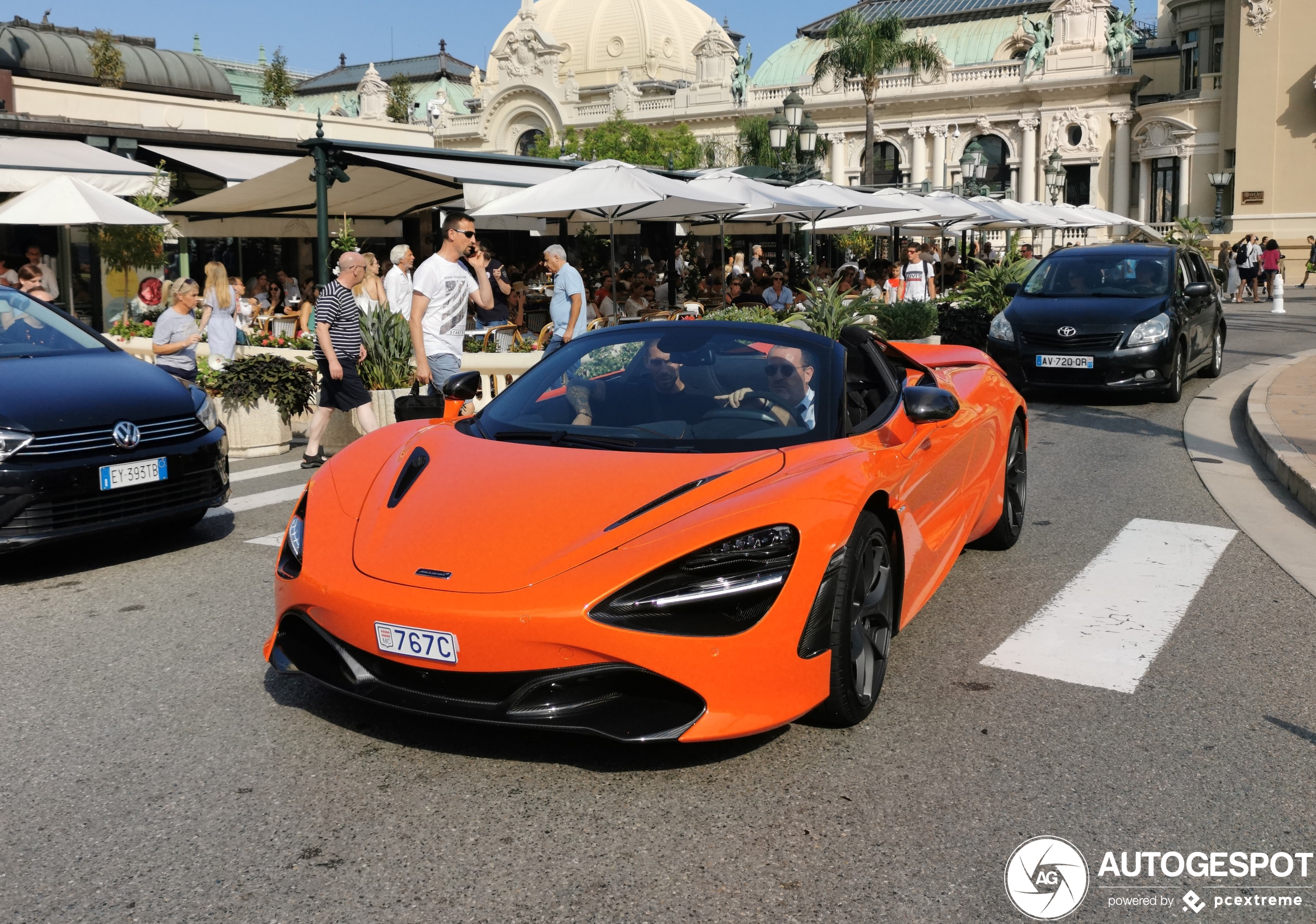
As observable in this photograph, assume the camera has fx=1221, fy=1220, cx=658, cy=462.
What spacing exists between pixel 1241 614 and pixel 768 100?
81.8m

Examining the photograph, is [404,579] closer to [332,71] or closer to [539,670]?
[539,670]

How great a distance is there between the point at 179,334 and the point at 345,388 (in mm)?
1647

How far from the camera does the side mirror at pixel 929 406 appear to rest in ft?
15.3

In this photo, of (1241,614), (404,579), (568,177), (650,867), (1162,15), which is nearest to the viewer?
(650,867)

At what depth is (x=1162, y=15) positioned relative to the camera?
79000 mm

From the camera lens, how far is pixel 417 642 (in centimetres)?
355

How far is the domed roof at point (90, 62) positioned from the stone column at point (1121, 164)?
53.6m

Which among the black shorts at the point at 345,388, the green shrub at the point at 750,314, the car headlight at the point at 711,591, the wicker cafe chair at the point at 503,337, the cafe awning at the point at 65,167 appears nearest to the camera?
the car headlight at the point at 711,591

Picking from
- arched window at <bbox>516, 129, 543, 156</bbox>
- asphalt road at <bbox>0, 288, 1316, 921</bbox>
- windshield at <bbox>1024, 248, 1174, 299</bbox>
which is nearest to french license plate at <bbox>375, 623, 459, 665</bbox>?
asphalt road at <bbox>0, 288, 1316, 921</bbox>

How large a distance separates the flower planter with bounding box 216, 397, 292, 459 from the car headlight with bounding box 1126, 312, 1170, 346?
8832 mm

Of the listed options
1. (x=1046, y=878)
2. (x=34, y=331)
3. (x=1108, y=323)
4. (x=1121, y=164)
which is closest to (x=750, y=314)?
(x=1108, y=323)

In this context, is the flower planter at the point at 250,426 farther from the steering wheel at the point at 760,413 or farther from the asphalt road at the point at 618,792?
the steering wheel at the point at 760,413

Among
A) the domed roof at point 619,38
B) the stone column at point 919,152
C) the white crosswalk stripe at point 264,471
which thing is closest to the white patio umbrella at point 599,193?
the white crosswalk stripe at point 264,471

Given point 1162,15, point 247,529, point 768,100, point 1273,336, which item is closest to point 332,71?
point 768,100
